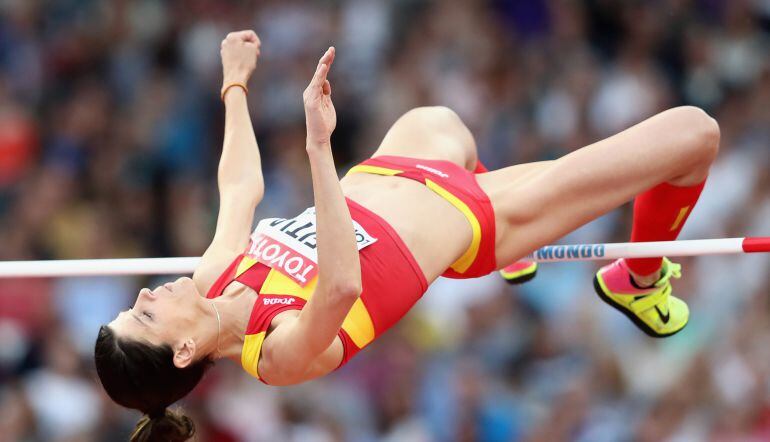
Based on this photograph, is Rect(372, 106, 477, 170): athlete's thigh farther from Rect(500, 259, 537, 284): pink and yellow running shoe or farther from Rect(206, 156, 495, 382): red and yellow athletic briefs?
Rect(500, 259, 537, 284): pink and yellow running shoe

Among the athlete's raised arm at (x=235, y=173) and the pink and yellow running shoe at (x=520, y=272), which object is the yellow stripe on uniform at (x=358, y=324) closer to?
the athlete's raised arm at (x=235, y=173)

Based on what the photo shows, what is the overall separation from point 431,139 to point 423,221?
0.49 metres

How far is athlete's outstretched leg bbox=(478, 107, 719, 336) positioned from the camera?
4.19 m

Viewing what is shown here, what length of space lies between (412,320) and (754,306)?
1.81 m

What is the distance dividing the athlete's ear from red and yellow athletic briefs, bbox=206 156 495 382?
16 centimetres

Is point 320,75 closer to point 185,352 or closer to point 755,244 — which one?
point 185,352

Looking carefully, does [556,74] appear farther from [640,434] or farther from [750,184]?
[640,434]

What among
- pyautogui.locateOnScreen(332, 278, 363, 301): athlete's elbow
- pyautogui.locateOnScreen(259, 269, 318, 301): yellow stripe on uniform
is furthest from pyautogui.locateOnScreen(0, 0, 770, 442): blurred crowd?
pyautogui.locateOnScreen(332, 278, 363, 301): athlete's elbow

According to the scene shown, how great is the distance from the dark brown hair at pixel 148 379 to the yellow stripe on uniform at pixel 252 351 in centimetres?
17

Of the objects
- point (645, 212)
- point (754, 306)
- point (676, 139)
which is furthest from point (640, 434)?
point (676, 139)

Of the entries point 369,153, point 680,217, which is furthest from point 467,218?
point 369,153

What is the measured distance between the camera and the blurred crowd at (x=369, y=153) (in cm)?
672

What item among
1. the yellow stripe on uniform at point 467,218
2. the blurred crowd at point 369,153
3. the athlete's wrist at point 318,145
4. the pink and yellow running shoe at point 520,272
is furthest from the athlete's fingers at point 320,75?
the blurred crowd at point 369,153

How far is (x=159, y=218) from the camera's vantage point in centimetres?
761
